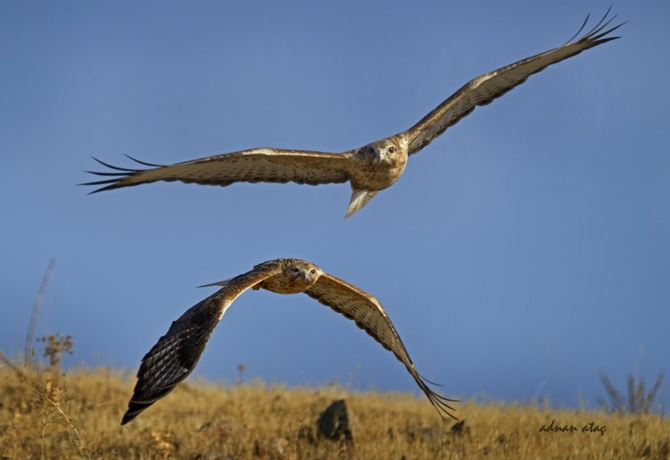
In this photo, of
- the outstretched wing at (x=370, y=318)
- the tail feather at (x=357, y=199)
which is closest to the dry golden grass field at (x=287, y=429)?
the outstretched wing at (x=370, y=318)

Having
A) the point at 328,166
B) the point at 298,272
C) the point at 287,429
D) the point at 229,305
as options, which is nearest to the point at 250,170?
the point at 328,166

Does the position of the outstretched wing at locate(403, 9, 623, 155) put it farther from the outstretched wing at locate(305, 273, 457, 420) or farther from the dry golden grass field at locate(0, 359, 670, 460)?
the dry golden grass field at locate(0, 359, 670, 460)

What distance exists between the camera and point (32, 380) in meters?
10.8

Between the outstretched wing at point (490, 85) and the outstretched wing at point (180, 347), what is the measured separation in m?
2.95

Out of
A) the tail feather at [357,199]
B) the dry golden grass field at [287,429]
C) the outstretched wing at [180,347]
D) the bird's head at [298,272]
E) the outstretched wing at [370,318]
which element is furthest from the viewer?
the dry golden grass field at [287,429]

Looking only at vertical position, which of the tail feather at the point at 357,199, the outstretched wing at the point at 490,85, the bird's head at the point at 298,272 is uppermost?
the outstretched wing at the point at 490,85

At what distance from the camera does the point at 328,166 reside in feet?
22.6

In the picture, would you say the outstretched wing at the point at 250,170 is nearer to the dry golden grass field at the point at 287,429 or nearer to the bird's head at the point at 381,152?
the bird's head at the point at 381,152

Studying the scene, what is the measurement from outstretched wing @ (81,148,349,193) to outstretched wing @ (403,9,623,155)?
3.32 feet

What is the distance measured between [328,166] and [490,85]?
2421 mm

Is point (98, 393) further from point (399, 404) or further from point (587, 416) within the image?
point (587, 416)

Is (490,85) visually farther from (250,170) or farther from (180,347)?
(180,347)

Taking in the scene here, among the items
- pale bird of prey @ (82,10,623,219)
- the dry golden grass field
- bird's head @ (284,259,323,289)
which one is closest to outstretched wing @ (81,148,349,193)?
pale bird of prey @ (82,10,623,219)

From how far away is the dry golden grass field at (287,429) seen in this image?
9.13 meters
